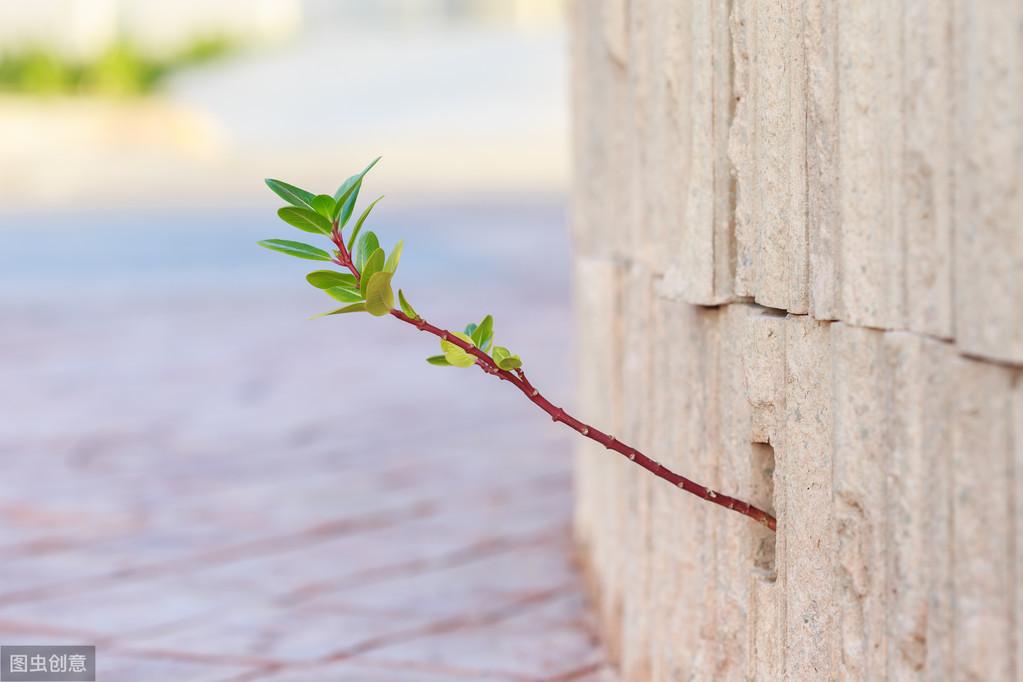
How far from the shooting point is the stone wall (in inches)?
37.2

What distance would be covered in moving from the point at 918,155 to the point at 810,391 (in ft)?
0.87

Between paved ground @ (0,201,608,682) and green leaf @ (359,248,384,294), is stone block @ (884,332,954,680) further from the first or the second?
paved ground @ (0,201,608,682)

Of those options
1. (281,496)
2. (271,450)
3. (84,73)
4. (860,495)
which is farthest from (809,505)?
(84,73)

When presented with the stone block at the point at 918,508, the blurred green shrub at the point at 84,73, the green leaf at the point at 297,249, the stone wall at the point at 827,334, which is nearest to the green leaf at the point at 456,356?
the green leaf at the point at 297,249

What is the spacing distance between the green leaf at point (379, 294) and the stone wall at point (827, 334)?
33 centimetres

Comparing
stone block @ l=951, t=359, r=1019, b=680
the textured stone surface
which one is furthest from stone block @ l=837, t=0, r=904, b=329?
stone block @ l=951, t=359, r=1019, b=680

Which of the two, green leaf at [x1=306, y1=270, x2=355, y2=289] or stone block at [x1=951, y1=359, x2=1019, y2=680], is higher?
green leaf at [x1=306, y1=270, x2=355, y2=289]

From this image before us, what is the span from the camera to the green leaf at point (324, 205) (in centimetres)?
119

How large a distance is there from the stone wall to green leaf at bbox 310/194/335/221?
37 centimetres

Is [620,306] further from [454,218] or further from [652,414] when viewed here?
[454,218]

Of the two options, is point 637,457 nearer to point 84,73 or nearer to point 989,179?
point 989,179

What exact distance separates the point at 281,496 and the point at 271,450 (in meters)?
0.44

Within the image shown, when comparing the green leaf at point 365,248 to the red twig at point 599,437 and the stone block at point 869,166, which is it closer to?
the red twig at point 599,437

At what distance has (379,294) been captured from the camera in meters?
1.22
